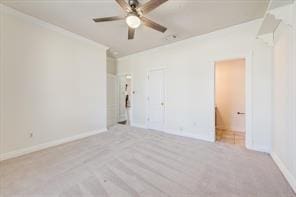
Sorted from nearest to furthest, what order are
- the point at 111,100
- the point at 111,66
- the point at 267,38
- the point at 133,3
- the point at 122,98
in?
the point at 133,3, the point at 267,38, the point at 111,100, the point at 111,66, the point at 122,98

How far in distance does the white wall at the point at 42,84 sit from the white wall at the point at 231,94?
440 cm

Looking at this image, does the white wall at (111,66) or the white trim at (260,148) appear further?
the white wall at (111,66)

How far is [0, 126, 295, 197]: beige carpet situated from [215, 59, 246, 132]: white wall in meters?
2.06

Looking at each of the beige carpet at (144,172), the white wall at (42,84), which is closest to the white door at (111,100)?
the white wall at (42,84)

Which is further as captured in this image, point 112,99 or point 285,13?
point 112,99

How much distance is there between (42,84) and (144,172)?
303cm

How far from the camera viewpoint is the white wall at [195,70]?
3.56 m

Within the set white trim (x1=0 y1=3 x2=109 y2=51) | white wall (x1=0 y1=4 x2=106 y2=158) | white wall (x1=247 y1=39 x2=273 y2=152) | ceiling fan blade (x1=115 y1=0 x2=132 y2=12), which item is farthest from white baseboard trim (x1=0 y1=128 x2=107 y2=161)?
white wall (x1=247 y1=39 x2=273 y2=152)

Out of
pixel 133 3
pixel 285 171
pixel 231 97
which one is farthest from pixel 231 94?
pixel 133 3

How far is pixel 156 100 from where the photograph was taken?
5250 mm

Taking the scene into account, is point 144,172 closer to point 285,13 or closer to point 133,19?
point 133,19

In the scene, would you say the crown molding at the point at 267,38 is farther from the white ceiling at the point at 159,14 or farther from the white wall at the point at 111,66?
the white wall at the point at 111,66

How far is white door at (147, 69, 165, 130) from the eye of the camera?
200 inches

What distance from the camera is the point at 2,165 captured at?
2.62 metres
